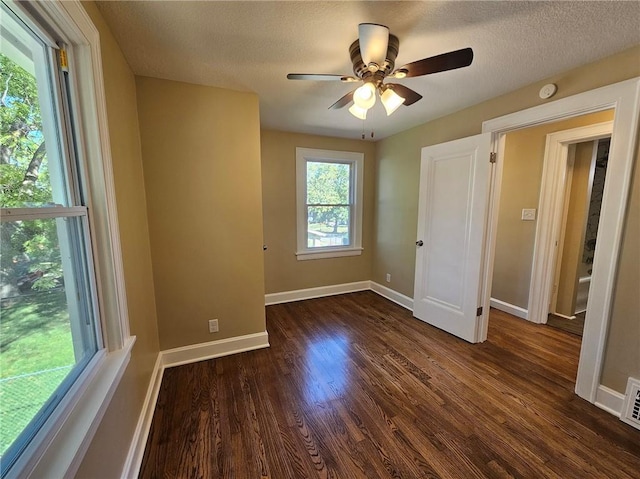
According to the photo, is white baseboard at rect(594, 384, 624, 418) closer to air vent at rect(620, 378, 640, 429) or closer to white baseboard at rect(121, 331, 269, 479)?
air vent at rect(620, 378, 640, 429)

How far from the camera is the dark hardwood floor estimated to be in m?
1.37

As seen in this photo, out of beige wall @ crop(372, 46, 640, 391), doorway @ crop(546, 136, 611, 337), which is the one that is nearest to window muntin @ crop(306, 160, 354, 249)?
beige wall @ crop(372, 46, 640, 391)

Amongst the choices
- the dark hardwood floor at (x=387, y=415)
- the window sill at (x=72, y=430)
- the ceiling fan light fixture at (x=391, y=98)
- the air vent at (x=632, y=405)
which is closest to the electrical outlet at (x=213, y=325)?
the dark hardwood floor at (x=387, y=415)

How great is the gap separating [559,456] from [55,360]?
2401 millimetres

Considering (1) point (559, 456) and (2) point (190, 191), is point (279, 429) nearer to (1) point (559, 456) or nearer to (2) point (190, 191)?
(1) point (559, 456)

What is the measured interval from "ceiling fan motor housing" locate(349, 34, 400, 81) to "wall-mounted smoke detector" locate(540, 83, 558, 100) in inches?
49.9

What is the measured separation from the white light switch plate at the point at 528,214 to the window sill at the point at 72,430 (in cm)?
388

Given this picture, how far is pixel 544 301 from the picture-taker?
2.97 metres

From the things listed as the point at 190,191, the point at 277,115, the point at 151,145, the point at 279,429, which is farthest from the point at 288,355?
the point at 277,115

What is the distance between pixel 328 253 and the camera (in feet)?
12.5

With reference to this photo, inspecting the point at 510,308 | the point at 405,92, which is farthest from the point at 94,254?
the point at 510,308

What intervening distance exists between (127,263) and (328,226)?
2.67 metres

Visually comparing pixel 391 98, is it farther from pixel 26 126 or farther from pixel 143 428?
pixel 143 428

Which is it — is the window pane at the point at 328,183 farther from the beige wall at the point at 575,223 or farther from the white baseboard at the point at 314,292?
the beige wall at the point at 575,223
